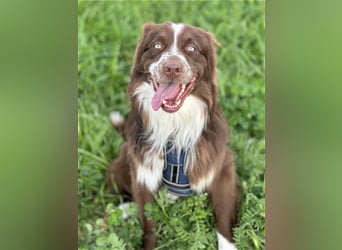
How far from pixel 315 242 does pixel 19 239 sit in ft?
2.86

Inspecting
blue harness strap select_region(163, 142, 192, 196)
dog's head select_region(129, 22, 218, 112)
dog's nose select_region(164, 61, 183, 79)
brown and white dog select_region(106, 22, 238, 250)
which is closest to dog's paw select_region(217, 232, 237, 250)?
brown and white dog select_region(106, 22, 238, 250)

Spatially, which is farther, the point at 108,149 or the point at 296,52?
the point at 108,149

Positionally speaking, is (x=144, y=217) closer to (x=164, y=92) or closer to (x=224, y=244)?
(x=224, y=244)

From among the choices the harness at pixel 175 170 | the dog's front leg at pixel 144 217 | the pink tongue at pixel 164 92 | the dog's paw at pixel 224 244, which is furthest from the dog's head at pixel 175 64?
the dog's paw at pixel 224 244

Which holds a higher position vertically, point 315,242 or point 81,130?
point 81,130

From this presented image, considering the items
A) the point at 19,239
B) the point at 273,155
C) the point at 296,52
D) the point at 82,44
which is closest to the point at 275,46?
the point at 296,52

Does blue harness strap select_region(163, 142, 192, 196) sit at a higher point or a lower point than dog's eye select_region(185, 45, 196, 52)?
lower

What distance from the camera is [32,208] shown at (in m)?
1.46

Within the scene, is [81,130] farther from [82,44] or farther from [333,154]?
[333,154]

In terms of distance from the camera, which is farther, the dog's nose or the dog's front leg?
the dog's front leg

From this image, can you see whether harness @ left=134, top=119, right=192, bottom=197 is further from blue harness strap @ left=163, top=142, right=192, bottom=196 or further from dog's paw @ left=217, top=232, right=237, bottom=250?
dog's paw @ left=217, top=232, right=237, bottom=250

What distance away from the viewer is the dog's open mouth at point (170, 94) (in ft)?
4.50

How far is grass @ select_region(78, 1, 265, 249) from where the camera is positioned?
1417 mm

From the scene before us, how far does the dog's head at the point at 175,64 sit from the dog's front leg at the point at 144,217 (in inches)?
9.9
